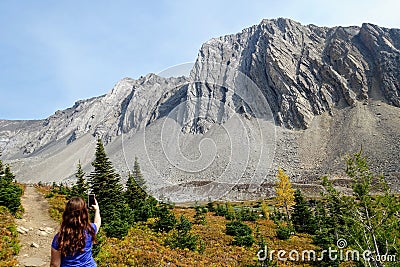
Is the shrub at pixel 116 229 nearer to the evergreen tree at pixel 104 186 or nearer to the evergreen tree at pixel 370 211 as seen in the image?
the evergreen tree at pixel 104 186

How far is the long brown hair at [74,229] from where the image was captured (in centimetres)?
506

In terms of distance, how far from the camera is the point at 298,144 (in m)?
153

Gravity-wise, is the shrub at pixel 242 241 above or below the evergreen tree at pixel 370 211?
below

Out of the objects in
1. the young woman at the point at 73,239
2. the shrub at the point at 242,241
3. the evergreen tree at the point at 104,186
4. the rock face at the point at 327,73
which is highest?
the rock face at the point at 327,73

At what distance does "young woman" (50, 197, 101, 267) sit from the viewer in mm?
5062

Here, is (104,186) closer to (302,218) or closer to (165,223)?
(165,223)

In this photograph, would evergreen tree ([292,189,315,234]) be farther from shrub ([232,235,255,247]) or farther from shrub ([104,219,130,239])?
shrub ([104,219,130,239])

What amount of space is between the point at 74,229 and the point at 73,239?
0.57 ft

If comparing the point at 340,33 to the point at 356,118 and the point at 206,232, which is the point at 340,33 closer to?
the point at 356,118

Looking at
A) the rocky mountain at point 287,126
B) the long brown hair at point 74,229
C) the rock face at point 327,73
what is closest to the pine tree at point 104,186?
the long brown hair at point 74,229

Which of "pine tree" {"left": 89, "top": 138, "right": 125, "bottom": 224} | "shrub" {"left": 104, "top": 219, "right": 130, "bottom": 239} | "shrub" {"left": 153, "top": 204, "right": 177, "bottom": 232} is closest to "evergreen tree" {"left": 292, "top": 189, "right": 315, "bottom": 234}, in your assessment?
"shrub" {"left": 153, "top": 204, "right": 177, "bottom": 232}

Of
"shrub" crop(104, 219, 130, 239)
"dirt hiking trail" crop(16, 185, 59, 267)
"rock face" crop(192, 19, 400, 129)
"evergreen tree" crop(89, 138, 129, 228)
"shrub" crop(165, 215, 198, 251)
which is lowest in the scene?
"shrub" crop(165, 215, 198, 251)

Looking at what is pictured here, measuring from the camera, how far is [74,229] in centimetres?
517

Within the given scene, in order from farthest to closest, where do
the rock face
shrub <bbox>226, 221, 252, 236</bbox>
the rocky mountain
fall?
the rock face
the rocky mountain
shrub <bbox>226, 221, 252, 236</bbox>
